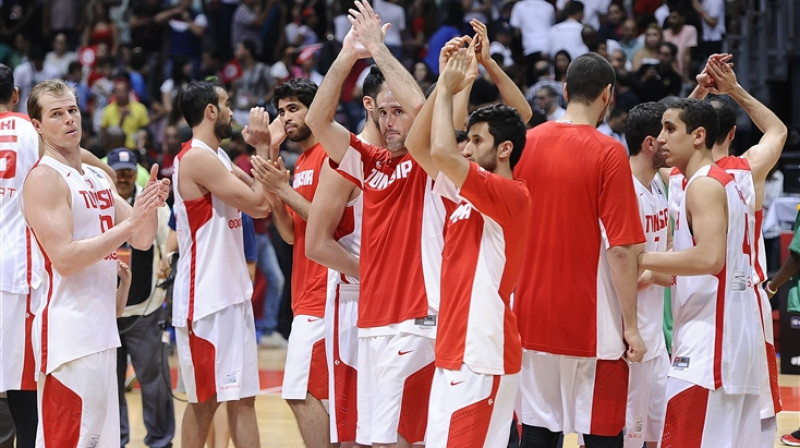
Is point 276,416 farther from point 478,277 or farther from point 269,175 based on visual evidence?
point 478,277

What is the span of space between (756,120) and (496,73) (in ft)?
5.52

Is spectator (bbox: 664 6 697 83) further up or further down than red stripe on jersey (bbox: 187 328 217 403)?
further up

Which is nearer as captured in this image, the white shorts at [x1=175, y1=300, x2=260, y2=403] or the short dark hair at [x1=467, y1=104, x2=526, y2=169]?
the short dark hair at [x1=467, y1=104, x2=526, y2=169]

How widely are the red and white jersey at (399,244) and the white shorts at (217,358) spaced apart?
152cm

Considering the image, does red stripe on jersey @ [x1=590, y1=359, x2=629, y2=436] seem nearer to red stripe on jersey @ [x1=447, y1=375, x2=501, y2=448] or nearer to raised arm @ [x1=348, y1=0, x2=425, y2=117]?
red stripe on jersey @ [x1=447, y1=375, x2=501, y2=448]

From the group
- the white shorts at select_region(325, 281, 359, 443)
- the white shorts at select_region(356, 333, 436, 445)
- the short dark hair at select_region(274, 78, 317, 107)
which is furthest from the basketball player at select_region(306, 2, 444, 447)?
the short dark hair at select_region(274, 78, 317, 107)

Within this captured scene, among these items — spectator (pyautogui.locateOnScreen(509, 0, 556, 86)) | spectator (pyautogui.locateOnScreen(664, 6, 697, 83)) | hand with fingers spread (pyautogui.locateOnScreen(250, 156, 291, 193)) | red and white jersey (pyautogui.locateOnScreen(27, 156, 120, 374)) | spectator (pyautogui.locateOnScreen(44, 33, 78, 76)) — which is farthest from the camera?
spectator (pyautogui.locateOnScreen(44, 33, 78, 76))

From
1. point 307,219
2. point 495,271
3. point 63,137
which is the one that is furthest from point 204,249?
point 495,271

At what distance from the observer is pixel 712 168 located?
5660 millimetres

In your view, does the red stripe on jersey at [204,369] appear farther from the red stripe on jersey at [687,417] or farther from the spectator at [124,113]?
the spectator at [124,113]

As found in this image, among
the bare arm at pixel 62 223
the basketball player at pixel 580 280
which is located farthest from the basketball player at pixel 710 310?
the bare arm at pixel 62 223

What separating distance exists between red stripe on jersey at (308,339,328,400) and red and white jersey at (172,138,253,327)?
64 centimetres

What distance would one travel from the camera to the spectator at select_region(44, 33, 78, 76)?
18641 mm

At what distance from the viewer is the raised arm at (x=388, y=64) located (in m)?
5.40
